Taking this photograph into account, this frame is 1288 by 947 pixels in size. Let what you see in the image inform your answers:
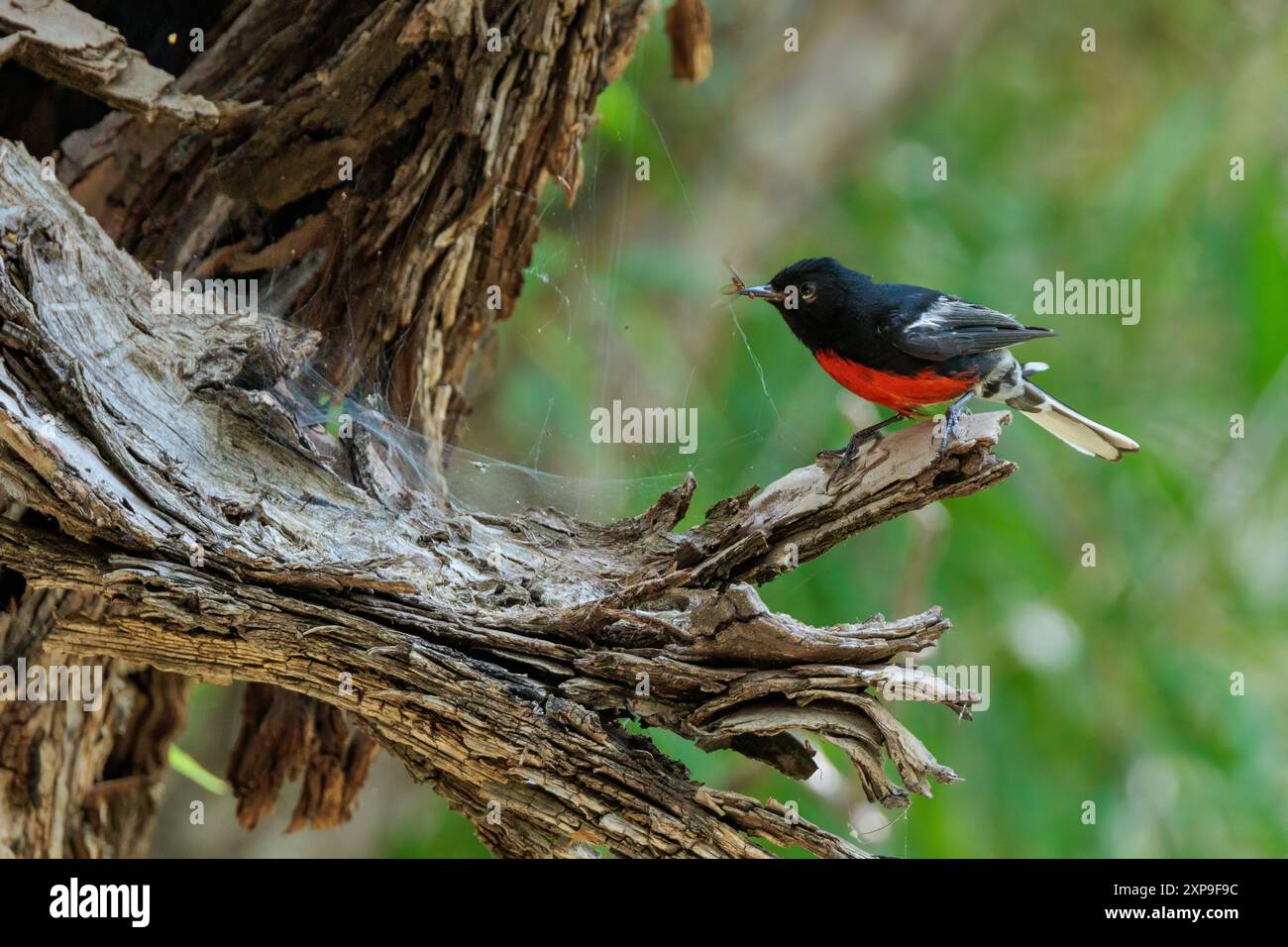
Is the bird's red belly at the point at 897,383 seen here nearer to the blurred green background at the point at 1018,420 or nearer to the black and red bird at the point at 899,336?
the black and red bird at the point at 899,336

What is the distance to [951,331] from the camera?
3.35 m

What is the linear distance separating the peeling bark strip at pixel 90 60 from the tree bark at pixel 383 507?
0.03 metres

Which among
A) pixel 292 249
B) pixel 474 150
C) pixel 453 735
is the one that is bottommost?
pixel 453 735

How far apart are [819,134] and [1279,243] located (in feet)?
9.66

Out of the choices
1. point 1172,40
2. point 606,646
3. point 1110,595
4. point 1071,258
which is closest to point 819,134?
point 1071,258

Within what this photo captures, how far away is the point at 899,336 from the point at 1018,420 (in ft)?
10.6

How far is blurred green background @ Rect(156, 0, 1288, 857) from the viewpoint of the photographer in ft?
18.9

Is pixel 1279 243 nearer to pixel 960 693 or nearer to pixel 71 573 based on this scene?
pixel 960 693

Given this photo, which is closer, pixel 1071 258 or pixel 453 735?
pixel 453 735

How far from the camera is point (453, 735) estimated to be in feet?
9.34

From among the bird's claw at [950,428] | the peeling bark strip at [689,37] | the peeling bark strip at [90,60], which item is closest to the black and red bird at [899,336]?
the bird's claw at [950,428]

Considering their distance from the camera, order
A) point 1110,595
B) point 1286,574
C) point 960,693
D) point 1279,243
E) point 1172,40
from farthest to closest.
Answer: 1. point 1172,40
2. point 1286,574
3. point 1110,595
4. point 1279,243
5. point 960,693

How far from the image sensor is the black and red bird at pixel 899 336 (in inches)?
132

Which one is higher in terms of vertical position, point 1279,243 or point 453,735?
point 1279,243
